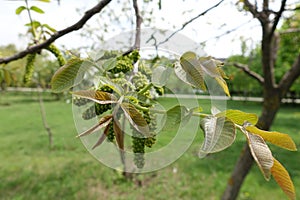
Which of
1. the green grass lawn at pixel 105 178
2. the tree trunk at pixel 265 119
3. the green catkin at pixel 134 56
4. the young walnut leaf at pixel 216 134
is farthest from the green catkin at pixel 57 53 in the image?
the green grass lawn at pixel 105 178

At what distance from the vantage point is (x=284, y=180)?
14.5 inches

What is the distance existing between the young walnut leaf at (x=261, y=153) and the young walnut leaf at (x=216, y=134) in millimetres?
33

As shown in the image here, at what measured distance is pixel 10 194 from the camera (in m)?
3.44

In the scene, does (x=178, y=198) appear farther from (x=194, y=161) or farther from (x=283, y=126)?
(x=283, y=126)

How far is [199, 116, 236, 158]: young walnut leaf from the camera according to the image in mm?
353

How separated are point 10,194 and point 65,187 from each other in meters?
0.62

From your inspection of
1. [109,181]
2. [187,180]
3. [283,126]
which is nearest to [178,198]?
[187,180]

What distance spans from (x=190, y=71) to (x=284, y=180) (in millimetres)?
186

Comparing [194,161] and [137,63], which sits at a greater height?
[137,63]

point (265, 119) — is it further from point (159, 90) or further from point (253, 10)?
point (159, 90)

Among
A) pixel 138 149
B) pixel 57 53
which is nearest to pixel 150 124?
pixel 138 149

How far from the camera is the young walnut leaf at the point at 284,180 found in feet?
1.19

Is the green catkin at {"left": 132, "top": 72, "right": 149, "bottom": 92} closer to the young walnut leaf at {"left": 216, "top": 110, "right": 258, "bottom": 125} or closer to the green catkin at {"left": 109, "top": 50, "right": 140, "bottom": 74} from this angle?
the green catkin at {"left": 109, "top": 50, "right": 140, "bottom": 74}

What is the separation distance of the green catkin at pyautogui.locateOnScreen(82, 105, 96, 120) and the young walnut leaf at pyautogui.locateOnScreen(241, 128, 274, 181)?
0.78 ft
